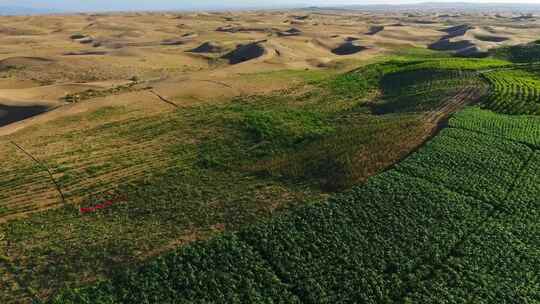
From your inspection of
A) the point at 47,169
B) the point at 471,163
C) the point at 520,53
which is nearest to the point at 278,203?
the point at 471,163

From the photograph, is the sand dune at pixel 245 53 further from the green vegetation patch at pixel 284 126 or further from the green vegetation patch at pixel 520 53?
the green vegetation patch at pixel 520 53

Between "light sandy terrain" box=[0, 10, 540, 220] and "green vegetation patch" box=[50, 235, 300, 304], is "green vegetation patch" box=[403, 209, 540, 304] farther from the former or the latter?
"light sandy terrain" box=[0, 10, 540, 220]

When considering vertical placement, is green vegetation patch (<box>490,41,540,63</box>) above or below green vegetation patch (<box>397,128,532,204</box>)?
above

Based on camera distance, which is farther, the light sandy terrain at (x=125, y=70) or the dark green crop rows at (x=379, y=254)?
the light sandy terrain at (x=125, y=70)

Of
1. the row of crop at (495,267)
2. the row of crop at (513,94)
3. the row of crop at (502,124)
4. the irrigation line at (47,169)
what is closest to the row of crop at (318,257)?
the row of crop at (495,267)

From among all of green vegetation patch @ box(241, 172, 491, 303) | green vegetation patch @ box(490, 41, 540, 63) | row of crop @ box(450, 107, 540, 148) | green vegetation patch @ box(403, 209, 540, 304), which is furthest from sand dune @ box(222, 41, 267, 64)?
green vegetation patch @ box(403, 209, 540, 304)

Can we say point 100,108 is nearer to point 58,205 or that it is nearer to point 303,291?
point 58,205
